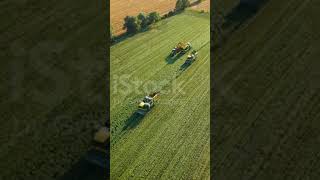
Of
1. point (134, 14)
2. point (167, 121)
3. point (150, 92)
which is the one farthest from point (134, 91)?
point (134, 14)

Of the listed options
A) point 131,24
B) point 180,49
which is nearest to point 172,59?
point 180,49

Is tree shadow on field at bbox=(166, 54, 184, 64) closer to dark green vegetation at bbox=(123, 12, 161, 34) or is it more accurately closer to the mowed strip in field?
dark green vegetation at bbox=(123, 12, 161, 34)

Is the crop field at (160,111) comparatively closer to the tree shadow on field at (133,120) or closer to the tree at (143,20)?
the tree shadow on field at (133,120)

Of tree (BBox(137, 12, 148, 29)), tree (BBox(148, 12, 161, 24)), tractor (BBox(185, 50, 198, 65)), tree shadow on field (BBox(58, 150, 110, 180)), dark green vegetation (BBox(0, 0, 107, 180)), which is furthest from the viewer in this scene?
tree (BBox(148, 12, 161, 24))
